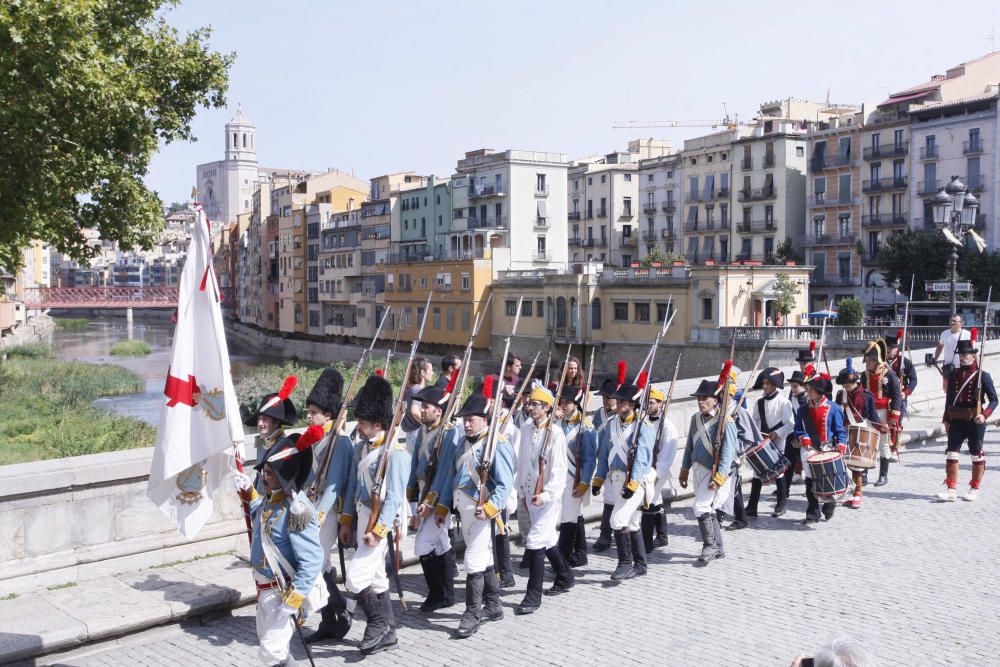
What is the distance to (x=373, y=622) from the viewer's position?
8.22 meters

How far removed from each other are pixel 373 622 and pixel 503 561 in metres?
2.12

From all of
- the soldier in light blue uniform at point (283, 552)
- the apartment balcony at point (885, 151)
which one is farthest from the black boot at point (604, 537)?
the apartment balcony at point (885, 151)

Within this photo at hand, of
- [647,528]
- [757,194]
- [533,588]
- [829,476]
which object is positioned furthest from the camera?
[757,194]

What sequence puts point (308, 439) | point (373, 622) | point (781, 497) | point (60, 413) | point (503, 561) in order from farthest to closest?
point (60, 413) → point (781, 497) → point (503, 561) → point (373, 622) → point (308, 439)

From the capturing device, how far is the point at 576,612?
30.2 feet

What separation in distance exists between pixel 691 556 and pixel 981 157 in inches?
2360

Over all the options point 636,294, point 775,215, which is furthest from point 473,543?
point 775,215

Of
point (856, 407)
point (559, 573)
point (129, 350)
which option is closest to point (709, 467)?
point (559, 573)

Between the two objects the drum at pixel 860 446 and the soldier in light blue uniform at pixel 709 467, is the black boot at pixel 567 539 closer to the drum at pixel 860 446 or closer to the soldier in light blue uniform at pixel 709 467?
the soldier in light blue uniform at pixel 709 467

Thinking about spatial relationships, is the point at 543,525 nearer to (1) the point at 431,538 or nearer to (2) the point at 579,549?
(1) the point at 431,538

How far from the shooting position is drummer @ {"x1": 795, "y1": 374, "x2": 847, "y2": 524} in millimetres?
12555

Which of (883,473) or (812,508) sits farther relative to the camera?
(883,473)

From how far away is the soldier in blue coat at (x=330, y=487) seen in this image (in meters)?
8.60

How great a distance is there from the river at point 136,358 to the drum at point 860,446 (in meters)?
14.4
